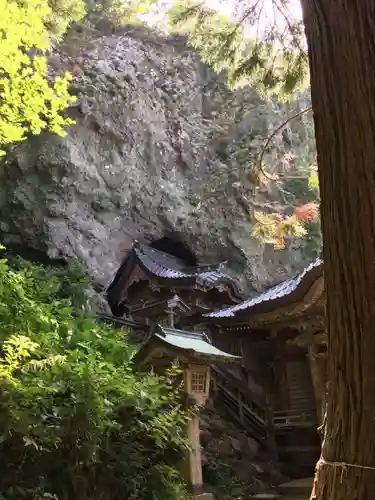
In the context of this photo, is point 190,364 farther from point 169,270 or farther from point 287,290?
point 169,270

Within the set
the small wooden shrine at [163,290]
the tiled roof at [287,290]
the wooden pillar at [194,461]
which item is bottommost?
the wooden pillar at [194,461]

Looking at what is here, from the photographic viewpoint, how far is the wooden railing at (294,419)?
10.4m

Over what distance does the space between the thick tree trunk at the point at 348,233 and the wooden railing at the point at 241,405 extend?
8749mm

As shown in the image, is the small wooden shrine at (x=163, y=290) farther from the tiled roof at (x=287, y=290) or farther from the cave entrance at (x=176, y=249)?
the tiled roof at (x=287, y=290)

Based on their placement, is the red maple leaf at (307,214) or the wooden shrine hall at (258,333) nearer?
the red maple leaf at (307,214)

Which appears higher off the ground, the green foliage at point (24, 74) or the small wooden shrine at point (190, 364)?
the green foliage at point (24, 74)

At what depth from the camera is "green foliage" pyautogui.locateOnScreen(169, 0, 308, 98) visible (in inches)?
205

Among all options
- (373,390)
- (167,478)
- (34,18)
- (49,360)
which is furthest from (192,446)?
(34,18)

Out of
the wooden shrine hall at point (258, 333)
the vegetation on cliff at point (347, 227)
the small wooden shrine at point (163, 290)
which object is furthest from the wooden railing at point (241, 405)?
the vegetation on cliff at point (347, 227)

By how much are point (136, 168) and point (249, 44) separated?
1190 cm

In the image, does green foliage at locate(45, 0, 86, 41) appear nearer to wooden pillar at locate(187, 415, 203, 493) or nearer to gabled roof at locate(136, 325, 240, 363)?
gabled roof at locate(136, 325, 240, 363)

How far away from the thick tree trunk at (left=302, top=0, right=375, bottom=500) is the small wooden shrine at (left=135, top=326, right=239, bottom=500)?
3612 millimetres

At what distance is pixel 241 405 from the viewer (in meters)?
10.9

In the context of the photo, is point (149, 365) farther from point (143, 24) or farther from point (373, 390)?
point (143, 24)
